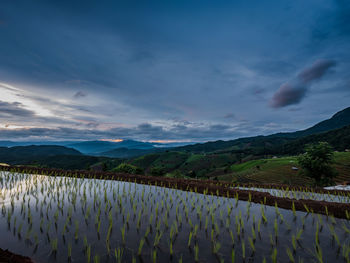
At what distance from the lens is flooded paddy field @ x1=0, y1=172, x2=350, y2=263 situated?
5180 millimetres

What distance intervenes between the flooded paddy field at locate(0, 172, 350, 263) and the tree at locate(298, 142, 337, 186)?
2413cm

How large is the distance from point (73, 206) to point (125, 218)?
348 centimetres

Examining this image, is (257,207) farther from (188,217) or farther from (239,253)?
(239,253)

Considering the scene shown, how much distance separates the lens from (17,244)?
18.7ft

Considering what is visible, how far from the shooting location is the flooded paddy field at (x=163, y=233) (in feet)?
17.0

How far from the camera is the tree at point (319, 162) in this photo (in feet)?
88.3

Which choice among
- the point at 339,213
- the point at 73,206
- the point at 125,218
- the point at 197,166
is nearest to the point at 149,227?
the point at 125,218

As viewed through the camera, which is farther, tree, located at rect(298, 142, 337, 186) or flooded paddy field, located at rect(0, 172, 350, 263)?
tree, located at rect(298, 142, 337, 186)

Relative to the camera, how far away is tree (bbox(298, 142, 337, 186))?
26900 millimetres

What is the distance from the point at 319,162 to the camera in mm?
26875

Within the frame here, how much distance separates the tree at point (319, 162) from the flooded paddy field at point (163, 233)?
24.1 meters

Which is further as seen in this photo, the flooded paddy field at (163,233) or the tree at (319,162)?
the tree at (319,162)

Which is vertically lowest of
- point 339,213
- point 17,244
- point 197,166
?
point 197,166

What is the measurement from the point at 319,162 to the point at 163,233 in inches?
1231
